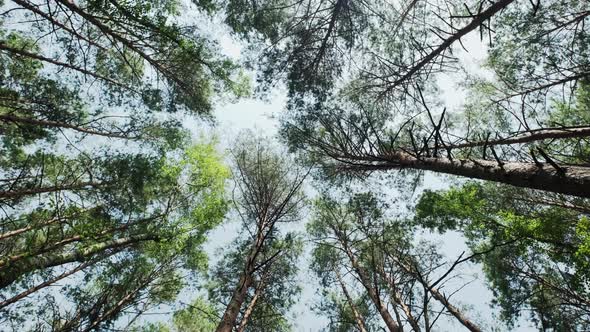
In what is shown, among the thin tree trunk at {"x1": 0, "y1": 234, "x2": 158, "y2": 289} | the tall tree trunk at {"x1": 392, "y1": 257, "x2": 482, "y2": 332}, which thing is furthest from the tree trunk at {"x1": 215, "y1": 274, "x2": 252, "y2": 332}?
the thin tree trunk at {"x1": 0, "y1": 234, "x2": 158, "y2": 289}

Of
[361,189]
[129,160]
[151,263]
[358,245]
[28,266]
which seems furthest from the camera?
[358,245]

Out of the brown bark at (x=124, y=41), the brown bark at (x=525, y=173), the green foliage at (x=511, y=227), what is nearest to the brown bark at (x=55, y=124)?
the brown bark at (x=124, y=41)

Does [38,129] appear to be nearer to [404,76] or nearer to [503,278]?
[404,76]

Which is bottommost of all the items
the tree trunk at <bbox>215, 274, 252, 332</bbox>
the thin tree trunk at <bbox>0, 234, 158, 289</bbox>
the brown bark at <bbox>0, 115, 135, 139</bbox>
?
the tree trunk at <bbox>215, 274, 252, 332</bbox>

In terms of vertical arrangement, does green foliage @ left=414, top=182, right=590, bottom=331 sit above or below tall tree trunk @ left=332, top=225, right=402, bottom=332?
above

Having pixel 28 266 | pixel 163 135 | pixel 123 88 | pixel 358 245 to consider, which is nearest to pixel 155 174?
pixel 163 135

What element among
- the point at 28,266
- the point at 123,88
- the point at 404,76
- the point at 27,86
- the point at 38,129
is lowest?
the point at 28,266

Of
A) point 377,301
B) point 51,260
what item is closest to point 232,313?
point 377,301

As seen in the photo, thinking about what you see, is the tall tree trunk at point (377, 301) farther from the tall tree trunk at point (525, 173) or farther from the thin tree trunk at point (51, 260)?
the thin tree trunk at point (51, 260)

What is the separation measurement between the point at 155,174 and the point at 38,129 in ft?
8.81

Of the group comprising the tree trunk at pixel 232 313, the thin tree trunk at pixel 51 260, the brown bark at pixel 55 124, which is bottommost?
the tree trunk at pixel 232 313

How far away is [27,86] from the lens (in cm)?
747

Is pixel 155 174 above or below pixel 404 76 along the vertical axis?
below

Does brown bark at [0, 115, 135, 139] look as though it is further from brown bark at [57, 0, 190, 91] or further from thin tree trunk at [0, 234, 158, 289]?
thin tree trunk at [0, 234, 158, 289]
